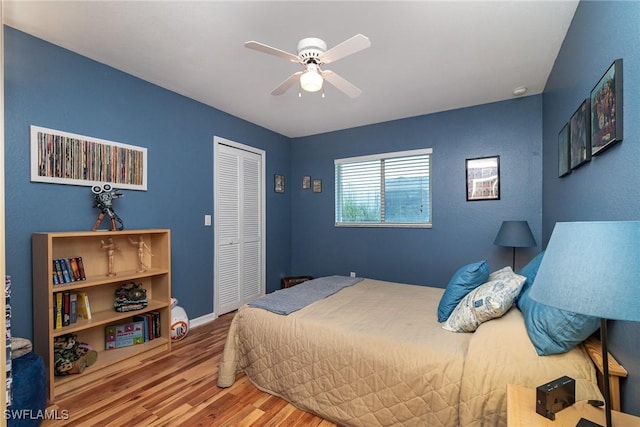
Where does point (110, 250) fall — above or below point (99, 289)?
above

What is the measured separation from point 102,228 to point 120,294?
1.97ft

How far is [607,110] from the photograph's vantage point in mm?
1295

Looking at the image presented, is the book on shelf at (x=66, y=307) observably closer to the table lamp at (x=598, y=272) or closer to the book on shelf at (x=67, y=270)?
the book on shelf at (x=67, y=270)

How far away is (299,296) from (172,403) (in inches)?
44.5

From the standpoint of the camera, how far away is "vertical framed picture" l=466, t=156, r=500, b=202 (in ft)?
11.2

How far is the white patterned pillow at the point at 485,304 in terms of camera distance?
5.30 ft

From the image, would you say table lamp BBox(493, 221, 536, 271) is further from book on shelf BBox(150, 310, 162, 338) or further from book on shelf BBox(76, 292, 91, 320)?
book on shelf BBox(76, 292, 91, 320)

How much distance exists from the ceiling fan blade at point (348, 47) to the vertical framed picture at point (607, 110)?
1104mm

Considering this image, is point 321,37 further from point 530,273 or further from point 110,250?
point 110,250

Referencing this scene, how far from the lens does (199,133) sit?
343 centimetres

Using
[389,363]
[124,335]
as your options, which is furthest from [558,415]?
[124,335]

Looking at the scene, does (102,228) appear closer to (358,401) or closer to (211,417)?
(211,417)

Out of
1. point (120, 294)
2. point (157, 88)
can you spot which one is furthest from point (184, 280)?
point (157, 88)

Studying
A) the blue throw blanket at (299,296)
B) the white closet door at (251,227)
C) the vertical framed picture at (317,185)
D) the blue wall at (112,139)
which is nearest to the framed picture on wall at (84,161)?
the blue wall at (112,139)
